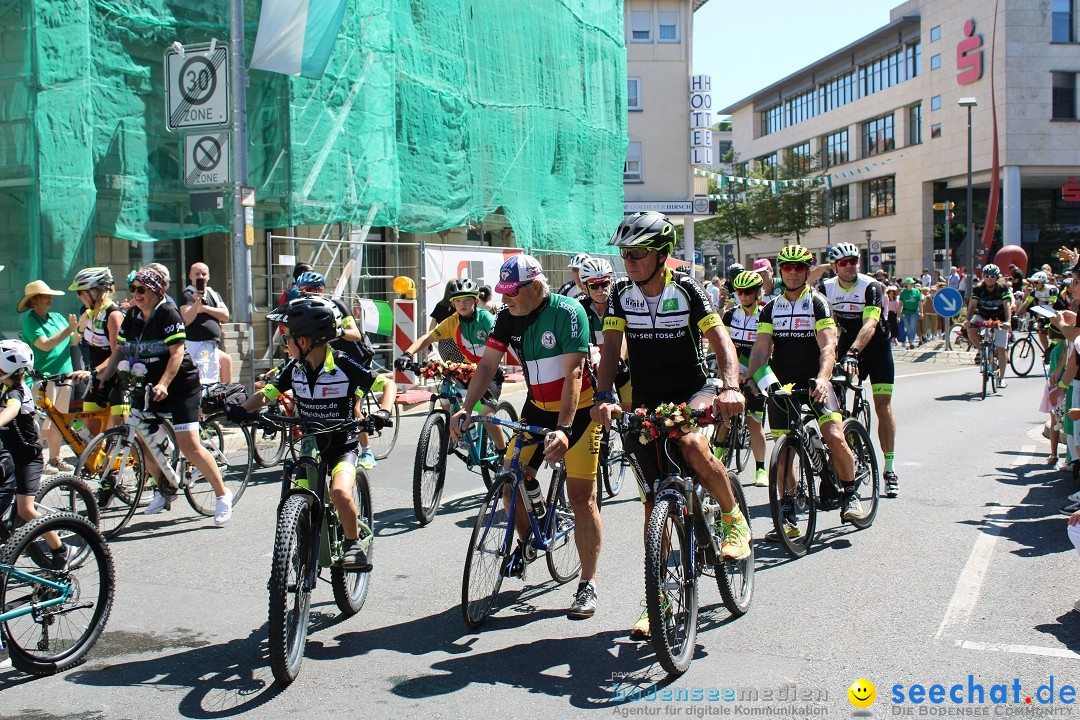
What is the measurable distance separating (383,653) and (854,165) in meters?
67.1

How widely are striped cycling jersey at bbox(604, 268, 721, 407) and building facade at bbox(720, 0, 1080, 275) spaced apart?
3272 cm

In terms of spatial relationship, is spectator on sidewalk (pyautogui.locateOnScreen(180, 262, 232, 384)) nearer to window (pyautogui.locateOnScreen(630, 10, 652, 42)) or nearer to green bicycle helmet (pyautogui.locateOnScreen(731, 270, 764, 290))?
green bicycle helmet (pyautogui.locateOnScreen(731, 270, 764, 290))

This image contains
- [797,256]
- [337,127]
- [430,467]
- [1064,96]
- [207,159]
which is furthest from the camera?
[1064,96]

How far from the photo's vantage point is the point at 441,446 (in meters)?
8.62

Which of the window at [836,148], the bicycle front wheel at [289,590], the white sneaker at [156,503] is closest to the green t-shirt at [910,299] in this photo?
the white sneaker at [156,503]

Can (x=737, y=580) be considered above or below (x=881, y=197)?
below

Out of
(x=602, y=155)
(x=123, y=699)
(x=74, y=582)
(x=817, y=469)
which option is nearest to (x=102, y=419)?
(x=74, y=582)

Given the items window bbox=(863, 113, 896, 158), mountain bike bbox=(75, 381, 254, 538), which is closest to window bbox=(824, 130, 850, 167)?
window bbox=(863, 113, 896, 158)

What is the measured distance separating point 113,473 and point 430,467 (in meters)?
2.40

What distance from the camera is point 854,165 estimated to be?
221 feet

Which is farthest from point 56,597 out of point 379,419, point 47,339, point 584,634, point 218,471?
point 47,339

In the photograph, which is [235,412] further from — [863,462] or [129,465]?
[863,462]

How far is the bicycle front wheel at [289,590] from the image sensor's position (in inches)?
185

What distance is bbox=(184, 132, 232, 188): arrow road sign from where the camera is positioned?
13.9 metres
